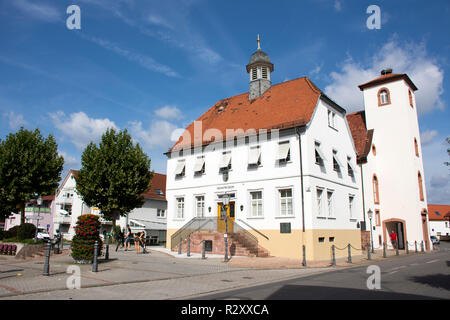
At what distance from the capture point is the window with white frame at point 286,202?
22.8 meters

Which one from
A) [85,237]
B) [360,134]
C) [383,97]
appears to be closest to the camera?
[85,237]

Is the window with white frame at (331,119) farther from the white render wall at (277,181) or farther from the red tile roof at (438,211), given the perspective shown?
the red tile roof at (438,211)

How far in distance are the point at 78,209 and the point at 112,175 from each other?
2264cm

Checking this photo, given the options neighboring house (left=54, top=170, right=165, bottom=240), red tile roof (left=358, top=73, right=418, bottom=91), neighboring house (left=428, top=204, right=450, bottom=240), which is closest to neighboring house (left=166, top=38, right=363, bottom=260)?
red tile roof (left=358, top=73, right=418, bottom=91)

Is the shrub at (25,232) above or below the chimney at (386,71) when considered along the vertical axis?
below

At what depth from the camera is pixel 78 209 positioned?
48031mm

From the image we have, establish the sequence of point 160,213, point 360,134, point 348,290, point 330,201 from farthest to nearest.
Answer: point 160,213
point 360,134
point 330,201
point 348,290

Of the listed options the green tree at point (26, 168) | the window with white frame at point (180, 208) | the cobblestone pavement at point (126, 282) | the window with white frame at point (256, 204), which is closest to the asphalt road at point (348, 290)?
the cobblestone pavement at point (126, 282)

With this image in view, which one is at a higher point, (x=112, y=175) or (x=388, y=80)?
(x=388, y=80)

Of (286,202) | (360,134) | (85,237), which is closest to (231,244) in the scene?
(286,202)

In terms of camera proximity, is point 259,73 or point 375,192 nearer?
point 259,73

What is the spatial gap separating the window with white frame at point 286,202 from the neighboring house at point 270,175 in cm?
1

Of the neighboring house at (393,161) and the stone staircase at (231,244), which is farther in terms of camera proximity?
the neighboring house at (393,161)

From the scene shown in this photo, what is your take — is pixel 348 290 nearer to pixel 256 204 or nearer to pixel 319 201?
pixel 319 201
